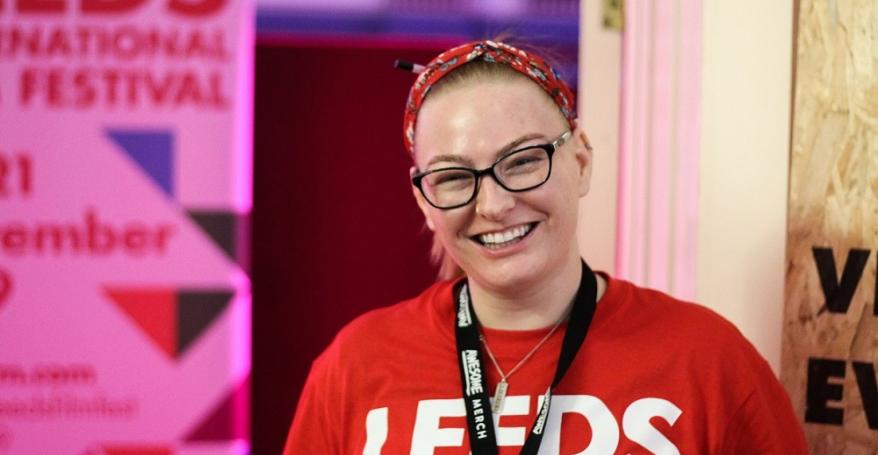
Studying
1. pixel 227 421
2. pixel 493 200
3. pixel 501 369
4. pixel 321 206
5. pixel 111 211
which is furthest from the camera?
pixel 321 206

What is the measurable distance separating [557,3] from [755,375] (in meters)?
1.73

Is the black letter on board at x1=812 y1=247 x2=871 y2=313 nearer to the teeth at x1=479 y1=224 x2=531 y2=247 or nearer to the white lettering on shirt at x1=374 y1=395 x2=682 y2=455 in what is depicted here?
the white lettering on shirt at x1=374 y1=395 x2=682 y2=455

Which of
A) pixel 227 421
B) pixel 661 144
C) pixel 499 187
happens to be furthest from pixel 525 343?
pixel 227 421

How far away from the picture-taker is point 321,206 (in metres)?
2.77

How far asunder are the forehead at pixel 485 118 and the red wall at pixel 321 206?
55.3 inches

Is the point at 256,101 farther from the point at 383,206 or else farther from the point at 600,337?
the point at 600,337

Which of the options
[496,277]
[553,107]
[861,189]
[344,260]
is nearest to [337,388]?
[496,277]

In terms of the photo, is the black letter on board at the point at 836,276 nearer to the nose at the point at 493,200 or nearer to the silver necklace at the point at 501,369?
the silver necklace at the point at 501,369

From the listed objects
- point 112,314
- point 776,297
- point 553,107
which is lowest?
point 112,314

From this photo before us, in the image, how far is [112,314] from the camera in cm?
236

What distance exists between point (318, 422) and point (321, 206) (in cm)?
138

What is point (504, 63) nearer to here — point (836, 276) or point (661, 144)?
point (661, 144)

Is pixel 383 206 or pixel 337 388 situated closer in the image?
pixel 337 388

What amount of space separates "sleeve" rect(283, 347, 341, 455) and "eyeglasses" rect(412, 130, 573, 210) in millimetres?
376
